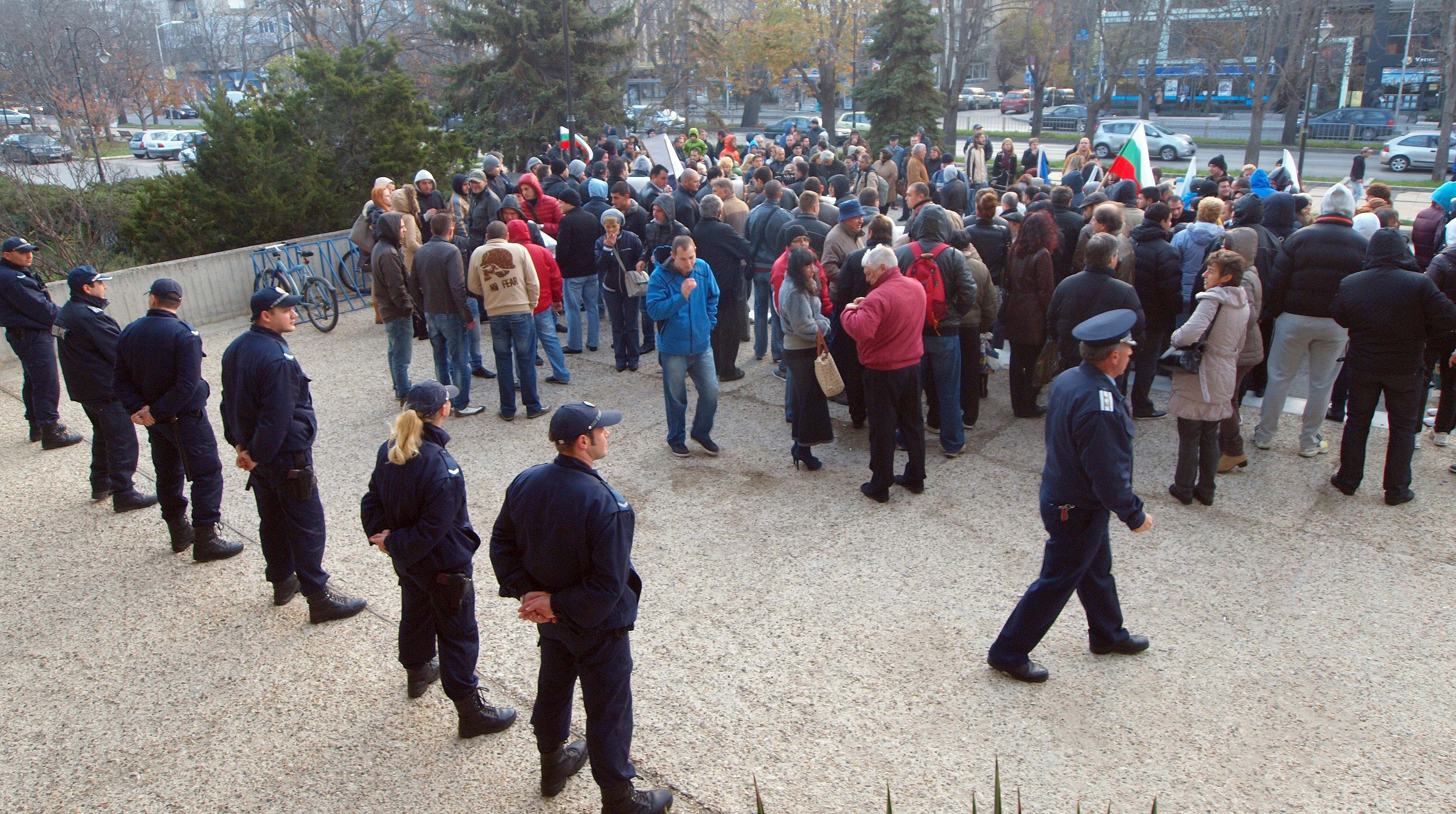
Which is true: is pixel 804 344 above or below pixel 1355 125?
below

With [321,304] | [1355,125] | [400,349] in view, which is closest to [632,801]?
[400,349]

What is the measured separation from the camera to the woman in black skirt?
6.91 metres

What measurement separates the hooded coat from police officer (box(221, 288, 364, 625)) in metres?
6.55

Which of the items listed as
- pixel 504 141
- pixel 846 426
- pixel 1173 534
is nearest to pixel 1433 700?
pixel 1173 534

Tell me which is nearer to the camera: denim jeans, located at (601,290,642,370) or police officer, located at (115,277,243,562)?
police officer, located at (115,277,243,562)

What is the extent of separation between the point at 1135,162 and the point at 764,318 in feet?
16.0

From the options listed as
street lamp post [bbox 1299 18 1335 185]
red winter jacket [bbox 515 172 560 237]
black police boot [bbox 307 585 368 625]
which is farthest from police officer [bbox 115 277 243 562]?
street lamp post [bbox 1299 18 1335 185]

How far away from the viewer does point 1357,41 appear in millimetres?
41969

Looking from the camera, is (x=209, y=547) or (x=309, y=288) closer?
(x=209, y=547)

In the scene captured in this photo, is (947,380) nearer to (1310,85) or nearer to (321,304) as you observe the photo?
(321,304)

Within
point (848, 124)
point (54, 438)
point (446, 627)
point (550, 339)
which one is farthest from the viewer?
point (848, 124)

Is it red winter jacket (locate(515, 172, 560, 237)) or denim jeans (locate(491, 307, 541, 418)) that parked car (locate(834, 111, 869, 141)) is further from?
denim jeans (locate(491, 307, 541, 418))

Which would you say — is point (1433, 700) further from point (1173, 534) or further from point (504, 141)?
point (504, 141)

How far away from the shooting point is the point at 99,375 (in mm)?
6781
